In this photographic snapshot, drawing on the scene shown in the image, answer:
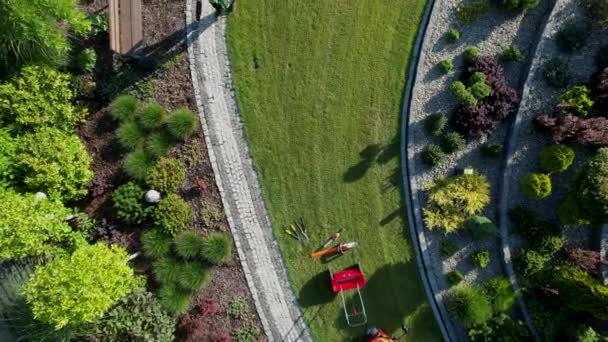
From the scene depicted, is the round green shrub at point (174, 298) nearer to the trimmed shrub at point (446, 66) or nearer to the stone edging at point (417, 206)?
the stone edging at point (417, 206)

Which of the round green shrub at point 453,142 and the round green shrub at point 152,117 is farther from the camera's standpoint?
the round green shrub at point 152,117

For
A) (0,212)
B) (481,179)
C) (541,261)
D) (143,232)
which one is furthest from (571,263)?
(0,212)

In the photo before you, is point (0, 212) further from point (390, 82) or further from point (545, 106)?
point (545, 106)

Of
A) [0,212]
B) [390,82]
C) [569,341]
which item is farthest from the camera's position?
[390,82]

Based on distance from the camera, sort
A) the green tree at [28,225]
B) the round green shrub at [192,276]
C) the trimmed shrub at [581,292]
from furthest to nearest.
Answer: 1. the round green shrub at [192,276]
2. the trimmed shrub at [581,292]
3. the green tree at [28,225]

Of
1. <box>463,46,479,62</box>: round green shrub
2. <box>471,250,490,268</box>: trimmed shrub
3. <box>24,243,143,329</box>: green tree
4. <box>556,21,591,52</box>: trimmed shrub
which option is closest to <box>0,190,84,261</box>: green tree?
<box>24,243,143,329</box>: green tree

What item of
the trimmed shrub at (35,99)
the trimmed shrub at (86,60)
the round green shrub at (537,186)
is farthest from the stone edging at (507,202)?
the trimmed shrub at (35,99)
